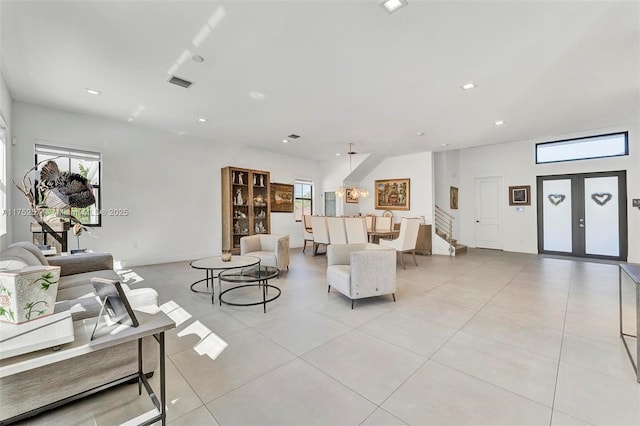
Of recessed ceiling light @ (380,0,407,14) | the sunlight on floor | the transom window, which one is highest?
recessed ceiling light @ (380,0,407,14)

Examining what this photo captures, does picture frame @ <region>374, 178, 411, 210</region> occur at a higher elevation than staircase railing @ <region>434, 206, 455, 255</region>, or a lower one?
higher

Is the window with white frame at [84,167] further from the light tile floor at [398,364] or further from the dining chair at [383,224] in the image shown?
the dining chair at [383,224]

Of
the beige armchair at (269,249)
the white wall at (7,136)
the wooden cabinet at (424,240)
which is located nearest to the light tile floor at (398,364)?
the beige armchair at (269,249)

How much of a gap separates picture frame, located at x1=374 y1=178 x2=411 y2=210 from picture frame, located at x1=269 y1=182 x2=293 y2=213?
2871mm

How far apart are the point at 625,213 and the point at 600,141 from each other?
178 centimetres

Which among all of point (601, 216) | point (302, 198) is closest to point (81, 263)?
point (302, 198)

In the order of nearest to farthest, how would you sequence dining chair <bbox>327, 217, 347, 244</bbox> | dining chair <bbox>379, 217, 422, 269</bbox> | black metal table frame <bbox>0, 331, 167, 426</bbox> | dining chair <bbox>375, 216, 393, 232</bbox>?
black metal table frame <bbox>0, 331, 167, 426</bbox> → dining chair <bbox>379, 217, 422, 269</bbox> → dining chair <bbox>327, 217, 347, 244</bbox> → dining chair <bbox>375, 216, 393, 232</bbox>

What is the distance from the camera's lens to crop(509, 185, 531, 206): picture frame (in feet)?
24.8

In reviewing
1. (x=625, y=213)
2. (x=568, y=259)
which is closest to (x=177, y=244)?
(x=568, y=259)

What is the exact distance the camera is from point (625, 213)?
6172 mm

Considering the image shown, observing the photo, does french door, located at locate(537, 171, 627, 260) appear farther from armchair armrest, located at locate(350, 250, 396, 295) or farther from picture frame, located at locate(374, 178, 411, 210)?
armchair armrest, located at locate(350, 250, 396, 295)

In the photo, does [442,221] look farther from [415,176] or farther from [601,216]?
[601,216]

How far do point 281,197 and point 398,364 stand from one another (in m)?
6.72

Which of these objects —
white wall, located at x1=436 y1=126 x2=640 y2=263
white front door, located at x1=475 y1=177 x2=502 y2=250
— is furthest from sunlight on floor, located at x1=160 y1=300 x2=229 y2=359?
white front door, located at x1=475 y1=177 x2=502 y2=250
